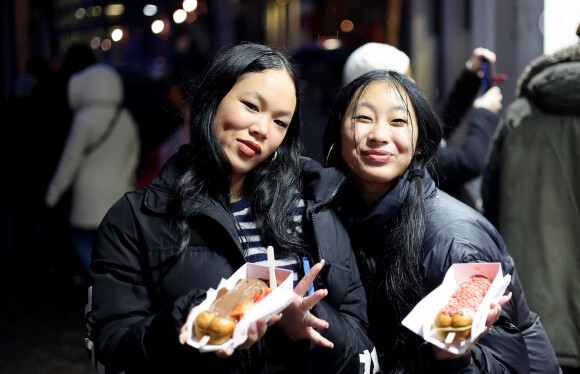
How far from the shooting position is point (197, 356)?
1.97 metres

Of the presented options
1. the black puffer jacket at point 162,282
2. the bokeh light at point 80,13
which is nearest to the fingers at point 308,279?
the black puffer jacket at point 162,282

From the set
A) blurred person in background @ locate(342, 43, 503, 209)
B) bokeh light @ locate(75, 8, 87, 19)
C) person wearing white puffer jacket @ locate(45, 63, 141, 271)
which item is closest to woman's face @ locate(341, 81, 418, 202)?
blurred person in background @ locate(342, 43, 503, 209)

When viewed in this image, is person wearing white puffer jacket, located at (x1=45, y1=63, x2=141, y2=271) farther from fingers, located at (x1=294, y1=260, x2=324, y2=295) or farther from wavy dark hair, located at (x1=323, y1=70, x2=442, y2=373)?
fingers, located at (x1=294, y1=260, x2=324, y2=295)

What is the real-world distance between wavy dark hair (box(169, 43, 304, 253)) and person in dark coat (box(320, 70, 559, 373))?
0.25 m

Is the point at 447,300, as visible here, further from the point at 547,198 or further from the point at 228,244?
the point at 547,198

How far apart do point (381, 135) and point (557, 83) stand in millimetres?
1297

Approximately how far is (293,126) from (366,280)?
586 mm

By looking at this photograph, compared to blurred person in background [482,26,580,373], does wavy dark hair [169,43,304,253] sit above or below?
above

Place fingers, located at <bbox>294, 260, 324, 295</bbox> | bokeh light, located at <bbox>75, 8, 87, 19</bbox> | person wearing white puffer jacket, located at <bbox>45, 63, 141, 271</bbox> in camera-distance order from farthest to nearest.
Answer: bokeh light, located at <bbox>75, 8, 87, 19</bbox>, person wearing white puffer jacket, located at <bbox>45, 63, 141, 271</bbox>, fingers, located at <bbox>294, 260, 324, 295</bbox>

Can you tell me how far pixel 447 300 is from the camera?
187 cm

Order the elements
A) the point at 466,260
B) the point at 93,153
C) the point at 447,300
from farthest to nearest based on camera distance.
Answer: the point at 93,153 < the point at 466,260 < the point at 447,300

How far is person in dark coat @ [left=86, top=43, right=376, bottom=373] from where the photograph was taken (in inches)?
77.5

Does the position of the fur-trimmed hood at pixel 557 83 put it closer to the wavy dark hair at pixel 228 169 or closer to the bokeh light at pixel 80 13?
the wavy dark hair at pixel 228 169

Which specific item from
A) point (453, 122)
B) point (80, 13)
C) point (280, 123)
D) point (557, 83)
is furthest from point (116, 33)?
point (280, 123)
